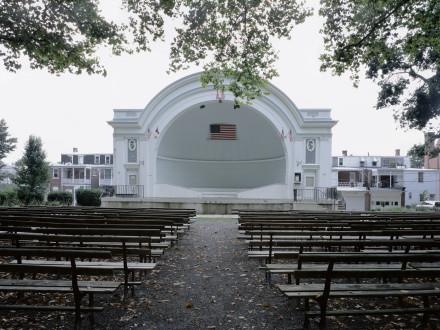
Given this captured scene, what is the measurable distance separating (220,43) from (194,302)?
29.0 feet

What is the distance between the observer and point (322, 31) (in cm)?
1038

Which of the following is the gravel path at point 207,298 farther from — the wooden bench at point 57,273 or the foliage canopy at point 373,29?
the foliage canopy at point 373,29

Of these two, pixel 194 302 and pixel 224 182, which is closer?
pixel 194 302

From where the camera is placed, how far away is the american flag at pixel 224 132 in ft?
96.3

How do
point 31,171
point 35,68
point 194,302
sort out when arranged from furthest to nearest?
point 31,171, point 35,68, point 194,302

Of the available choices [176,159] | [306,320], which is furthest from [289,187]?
[306,320]

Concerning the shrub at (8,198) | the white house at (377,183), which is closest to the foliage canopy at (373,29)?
the shrub at (8,198)

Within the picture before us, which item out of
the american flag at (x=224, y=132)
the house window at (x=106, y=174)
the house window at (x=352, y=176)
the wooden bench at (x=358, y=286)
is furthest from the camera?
the house window at (x=106, y=174)

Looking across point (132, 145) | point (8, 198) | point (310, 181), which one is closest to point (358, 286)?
point (310, 181)

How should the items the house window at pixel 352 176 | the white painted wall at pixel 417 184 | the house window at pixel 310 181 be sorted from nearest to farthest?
the house window at pixel 310 181 → the white painted wall at pixel 417 184 → the house window at pixel 352 176

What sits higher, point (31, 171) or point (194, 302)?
point (31, 171)

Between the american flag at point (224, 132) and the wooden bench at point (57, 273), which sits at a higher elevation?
the american flag at point (224, 132)

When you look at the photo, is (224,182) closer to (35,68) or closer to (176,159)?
(176,159)

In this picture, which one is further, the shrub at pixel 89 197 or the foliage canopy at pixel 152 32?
the shrub at pixel 89 197
